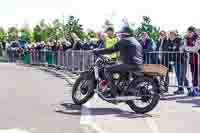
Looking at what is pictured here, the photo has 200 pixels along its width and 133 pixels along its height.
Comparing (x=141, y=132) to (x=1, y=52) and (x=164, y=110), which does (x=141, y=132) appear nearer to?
(x=164, y=110)

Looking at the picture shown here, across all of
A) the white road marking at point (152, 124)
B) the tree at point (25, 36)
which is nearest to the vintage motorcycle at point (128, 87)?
the white road marking at point (152, 124)

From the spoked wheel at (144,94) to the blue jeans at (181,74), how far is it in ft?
10.9

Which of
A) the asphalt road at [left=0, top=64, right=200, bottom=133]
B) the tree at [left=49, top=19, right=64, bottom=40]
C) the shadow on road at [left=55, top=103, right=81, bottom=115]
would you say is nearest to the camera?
the asphalt road at [left=0, top=64, right=200, bottom=133]

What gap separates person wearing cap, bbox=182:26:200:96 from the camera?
13.8 meters

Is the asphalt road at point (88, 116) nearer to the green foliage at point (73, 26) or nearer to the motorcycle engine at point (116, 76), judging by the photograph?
the motorcycle engine at point (116, 76)

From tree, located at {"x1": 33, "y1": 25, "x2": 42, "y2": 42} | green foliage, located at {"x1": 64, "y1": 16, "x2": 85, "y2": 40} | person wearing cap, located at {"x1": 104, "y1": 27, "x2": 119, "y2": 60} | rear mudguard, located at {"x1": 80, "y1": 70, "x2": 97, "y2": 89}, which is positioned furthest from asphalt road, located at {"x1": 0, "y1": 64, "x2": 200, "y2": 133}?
tree, located at {"x1": 33, "y1": 25, "x2": 42, "y2": 42}

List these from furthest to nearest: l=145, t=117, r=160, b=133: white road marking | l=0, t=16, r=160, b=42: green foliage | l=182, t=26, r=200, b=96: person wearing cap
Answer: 1. l=0, t=16, r=160, b=42: green foliage
2. l=182, t=26, r=200, b=96: person wearing cap
3. l=145, t=117, r=160, b=133: white road marking

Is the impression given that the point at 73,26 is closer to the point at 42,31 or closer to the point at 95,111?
the point at 42,31

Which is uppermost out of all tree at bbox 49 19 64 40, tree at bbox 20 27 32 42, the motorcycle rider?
tree at bbox 49 19 64 40

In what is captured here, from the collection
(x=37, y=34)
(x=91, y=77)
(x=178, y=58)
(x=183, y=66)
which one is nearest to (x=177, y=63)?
(x=178, y=58)

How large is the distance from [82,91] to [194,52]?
3.54 m

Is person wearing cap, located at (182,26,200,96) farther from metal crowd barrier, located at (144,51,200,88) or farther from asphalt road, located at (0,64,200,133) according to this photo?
asphalt road, located at (0,64,200,133)

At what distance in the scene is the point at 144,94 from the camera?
440 inches

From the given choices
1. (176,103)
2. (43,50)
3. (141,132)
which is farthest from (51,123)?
(43,50)
